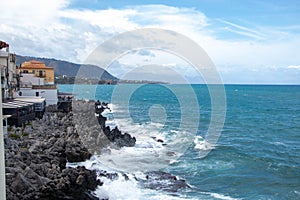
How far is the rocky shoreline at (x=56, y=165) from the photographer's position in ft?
32.3

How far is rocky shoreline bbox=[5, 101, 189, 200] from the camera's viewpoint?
388 inches

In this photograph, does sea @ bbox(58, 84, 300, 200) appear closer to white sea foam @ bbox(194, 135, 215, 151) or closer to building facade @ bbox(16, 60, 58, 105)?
white sea foam @ bbox(194, 135, 215, 151)

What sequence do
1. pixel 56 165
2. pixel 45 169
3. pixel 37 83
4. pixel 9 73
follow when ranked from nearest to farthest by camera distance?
pixel 45 169 < pixel 56 165 < pixel 9 73 < pixel 37 83

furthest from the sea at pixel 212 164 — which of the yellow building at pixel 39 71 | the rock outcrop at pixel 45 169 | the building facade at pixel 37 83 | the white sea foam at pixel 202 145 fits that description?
the yellow building at pixel 39 71

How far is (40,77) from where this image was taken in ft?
123

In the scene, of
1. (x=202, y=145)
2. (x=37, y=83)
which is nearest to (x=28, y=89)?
(x=37, y=83)

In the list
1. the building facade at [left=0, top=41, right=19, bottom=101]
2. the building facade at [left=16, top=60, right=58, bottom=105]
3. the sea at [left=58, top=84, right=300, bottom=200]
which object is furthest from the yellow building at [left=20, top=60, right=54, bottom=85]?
the sea at [left=58, top=84, right=300, bottom=200]

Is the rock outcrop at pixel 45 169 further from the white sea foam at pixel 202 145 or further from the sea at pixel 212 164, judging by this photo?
the white sea foam at pixel 202 145

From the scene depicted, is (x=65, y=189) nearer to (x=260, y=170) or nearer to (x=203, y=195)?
(x=203, y=195)

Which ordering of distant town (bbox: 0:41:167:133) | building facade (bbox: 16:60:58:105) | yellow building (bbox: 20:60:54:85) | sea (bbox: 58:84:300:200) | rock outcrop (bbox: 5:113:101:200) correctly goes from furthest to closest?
yellow building (bbox: 20:60:54:85), building facade (bbox: 16:60:58:105), distant town (bbox: 0:41:167:133), sea (bbox: 58:84:300:200), rock outcrop (bbox: 5:113:101:200)

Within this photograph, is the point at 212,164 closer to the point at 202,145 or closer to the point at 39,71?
the point at 202,145

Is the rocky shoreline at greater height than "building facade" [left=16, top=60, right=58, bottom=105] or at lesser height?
lesser

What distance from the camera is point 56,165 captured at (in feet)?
40.3

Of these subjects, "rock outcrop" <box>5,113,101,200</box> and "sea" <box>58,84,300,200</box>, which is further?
"sea" <box>58,84,300,200</box>
